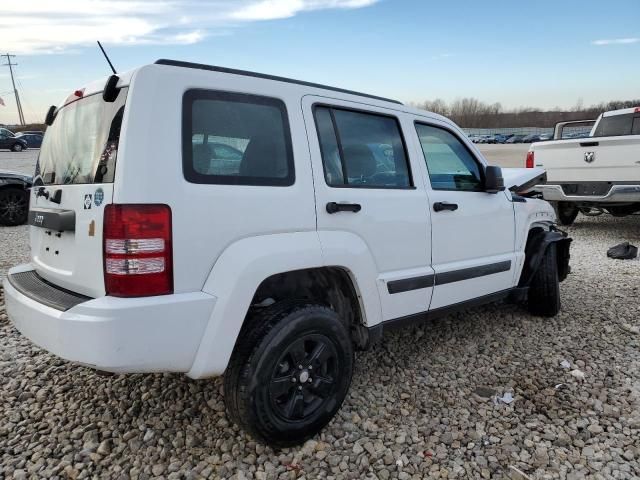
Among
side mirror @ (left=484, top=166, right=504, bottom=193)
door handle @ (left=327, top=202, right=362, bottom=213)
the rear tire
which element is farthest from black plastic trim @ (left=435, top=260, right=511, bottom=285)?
the rear tire

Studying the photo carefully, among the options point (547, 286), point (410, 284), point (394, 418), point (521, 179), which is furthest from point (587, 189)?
point (394, 418)

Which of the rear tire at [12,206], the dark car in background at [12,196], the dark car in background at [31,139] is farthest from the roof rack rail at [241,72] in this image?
the dark car in background at [31,139]

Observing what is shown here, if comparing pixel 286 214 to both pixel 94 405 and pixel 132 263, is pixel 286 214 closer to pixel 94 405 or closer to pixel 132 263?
pixel 132 263

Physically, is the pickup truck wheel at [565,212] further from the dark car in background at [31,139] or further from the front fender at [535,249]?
the dark car in background at [31,139]

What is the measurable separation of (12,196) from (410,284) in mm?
8665

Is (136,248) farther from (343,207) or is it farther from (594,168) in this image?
(594,168)

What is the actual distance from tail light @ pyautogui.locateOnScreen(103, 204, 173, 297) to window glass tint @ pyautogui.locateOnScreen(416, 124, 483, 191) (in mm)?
1892

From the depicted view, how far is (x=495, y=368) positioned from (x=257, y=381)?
198 cm

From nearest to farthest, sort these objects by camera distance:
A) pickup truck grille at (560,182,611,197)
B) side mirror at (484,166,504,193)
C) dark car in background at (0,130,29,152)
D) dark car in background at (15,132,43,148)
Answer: side mirror at (484,166,504,193) < pickup truck grille at (560,182,611,197) < dark car in background at (0,130,29,152) < dark car in background at (15,132,43,148)

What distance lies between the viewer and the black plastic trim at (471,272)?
10.6 feet

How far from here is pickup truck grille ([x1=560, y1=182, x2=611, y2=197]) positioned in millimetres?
7422

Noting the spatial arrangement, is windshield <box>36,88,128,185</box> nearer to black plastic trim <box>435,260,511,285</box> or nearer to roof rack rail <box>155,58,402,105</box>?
roof rack rail <box>155,58,402,105</box>

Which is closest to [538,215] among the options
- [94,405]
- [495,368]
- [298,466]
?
[495,368]

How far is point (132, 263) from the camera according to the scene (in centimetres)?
200
